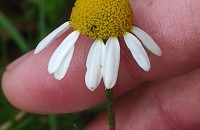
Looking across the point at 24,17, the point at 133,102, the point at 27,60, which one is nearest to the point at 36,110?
the point at 27,60

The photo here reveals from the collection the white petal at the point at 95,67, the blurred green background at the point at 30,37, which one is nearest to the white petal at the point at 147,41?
the white petal at the point at 95,67

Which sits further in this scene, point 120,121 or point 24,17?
point 24,17

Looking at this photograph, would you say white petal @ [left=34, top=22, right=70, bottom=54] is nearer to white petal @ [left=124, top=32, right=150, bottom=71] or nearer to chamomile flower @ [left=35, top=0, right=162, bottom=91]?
chamomile flower @ [left=35, top=0, right=162, bottom=91]

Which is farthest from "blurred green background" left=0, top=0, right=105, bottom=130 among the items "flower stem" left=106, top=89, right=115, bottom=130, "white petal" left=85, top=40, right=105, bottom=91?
"white petal" left=85, top=40, right=105, bottom=91

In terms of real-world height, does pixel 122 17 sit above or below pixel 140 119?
above

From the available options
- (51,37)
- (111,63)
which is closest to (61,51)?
(51,37)

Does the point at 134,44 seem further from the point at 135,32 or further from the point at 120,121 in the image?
the point at 120,121

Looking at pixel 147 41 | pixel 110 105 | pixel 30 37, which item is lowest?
pixel 110 105

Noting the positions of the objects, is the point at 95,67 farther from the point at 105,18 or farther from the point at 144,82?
the point at 144,82
